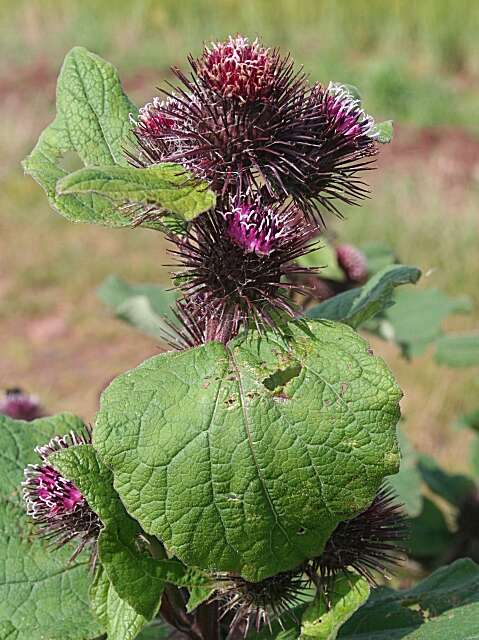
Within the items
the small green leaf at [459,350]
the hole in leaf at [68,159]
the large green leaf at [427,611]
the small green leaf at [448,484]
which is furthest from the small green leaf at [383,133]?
the small green leaf at [448,484]

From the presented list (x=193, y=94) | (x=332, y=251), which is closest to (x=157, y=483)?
(x=193, y=94)

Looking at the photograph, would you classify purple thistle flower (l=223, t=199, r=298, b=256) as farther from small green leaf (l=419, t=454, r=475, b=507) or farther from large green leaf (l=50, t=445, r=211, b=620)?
small green leaf (l=419, t=454, r=475, b=507)

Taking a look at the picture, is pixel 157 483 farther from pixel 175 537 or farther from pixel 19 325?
pixel 19 325

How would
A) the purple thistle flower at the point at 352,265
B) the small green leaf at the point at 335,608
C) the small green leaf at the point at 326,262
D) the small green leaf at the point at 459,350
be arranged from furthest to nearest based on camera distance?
the small green leaf at the point at 459,350, the purple thistle flower at the point at 352,265, the small green leaf at the point at 326,262, the small green leaf at the point at 335,608

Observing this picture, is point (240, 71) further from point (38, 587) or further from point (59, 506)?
point (38, 587)

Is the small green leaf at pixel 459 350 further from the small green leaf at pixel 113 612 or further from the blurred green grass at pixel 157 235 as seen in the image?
the small green leaf at pixel 113 612

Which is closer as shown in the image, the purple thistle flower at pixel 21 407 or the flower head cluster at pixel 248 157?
the flower head cluster at pixel 248 157

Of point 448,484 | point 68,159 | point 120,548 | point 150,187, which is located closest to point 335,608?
point 120,548
